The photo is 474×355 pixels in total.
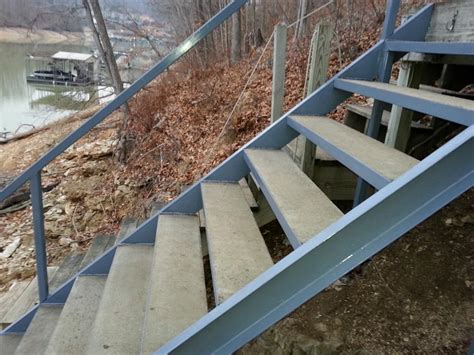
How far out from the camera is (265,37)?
32.7 ft

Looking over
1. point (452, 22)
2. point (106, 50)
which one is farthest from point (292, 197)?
point (106, 50)

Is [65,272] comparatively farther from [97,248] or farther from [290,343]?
[290,343]

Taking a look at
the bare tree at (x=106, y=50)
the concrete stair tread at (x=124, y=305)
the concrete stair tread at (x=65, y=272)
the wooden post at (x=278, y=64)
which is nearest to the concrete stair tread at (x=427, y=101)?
the wooden post at (x=278, y=64)

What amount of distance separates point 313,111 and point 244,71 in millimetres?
5837

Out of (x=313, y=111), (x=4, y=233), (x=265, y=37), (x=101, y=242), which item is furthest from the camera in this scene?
(x=265, y=37)

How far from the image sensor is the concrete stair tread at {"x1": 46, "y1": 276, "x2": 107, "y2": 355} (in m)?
1.93

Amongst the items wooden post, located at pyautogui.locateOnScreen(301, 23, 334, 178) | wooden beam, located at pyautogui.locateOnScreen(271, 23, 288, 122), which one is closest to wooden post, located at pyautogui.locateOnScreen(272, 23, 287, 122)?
wooden beam, located at pyautogui.locateOnScreen(271, 23, 288, 122)

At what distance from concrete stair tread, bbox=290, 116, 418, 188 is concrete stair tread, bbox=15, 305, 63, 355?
192 centimetres

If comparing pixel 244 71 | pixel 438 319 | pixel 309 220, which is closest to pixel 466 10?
pixel 309 220

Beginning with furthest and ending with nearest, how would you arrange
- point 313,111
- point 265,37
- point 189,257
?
point 265,37
point 313,111
point 189,257

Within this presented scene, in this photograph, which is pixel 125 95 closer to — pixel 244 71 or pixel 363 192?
pixel 363 192

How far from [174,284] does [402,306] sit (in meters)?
1.50

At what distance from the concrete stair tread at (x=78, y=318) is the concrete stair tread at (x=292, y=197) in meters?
1.24

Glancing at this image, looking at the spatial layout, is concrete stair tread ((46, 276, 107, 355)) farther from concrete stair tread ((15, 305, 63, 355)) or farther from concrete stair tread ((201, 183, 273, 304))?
concrete stair tread ((201, 183, 273, 304))
